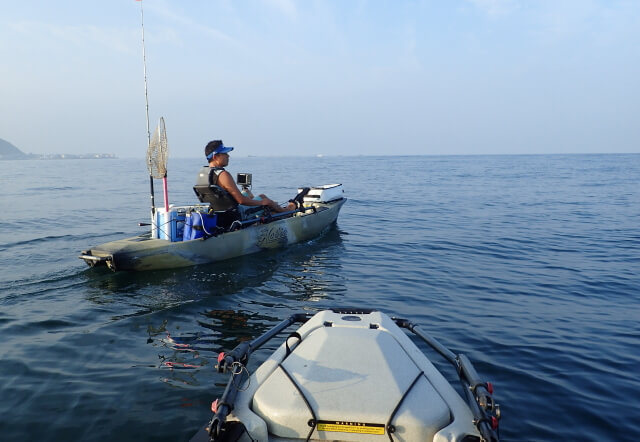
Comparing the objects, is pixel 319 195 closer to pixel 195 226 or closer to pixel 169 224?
pixel 195 226

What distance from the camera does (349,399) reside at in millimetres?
3037

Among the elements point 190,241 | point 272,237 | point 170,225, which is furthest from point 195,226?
point 272,237

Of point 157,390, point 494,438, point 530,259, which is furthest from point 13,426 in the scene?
point 530,259

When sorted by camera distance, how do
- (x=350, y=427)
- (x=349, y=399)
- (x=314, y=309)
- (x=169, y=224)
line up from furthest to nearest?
(x=169, y=224)
(x=314, y=309)
(x=349, y=399)
(x=350, y=427)

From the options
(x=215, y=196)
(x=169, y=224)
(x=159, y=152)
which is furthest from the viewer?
(x=215, y=196)

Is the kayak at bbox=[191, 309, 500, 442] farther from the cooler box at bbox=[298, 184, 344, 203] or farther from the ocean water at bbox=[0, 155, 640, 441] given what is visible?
the cooler box at bbox=[298, 184, 344, 203]

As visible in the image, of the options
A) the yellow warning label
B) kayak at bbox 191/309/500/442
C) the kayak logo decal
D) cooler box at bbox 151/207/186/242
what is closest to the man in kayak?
cooler box at bbox 151/207/186/242

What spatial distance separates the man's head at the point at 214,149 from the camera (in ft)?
31.5

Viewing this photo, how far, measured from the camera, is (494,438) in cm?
269

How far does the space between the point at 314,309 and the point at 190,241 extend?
3.49 m

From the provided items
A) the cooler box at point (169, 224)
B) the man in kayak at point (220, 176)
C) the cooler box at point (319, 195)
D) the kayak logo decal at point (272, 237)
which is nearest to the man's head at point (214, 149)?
the man in kayak at point (220, 176)

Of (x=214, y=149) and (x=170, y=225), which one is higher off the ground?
(x=214, y=149)

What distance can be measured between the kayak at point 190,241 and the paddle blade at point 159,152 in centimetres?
105

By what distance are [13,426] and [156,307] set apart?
339cm
